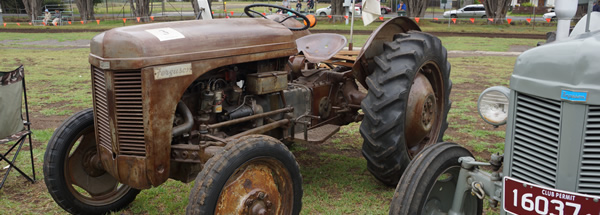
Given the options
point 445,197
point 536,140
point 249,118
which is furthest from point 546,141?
point 249,118

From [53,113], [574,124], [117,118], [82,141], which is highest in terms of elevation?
[574,124]

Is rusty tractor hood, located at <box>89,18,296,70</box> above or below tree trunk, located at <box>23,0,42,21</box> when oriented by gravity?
below

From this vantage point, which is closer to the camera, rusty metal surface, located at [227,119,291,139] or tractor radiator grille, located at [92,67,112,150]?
tractor radiator grille, located at [92,67,112,150]

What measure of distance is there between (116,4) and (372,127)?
168 feet

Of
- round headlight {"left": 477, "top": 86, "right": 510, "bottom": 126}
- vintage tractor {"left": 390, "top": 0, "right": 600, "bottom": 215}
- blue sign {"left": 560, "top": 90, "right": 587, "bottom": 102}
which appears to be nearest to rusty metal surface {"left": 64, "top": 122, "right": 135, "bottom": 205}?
vintage tractor {"left": 390, "top": 0, "right": 600, "bottom": 215}

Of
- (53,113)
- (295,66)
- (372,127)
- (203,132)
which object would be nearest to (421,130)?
(372,127)

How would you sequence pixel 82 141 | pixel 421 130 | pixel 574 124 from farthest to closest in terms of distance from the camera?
pixel 421 130
pixel 82 141
pixel 574 124

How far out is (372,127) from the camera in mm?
4391

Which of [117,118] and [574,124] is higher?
[574,124]

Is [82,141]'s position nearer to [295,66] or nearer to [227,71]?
[227,71]

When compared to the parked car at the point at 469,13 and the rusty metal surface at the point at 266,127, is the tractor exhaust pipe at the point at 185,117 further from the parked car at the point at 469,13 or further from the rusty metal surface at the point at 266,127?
the parked car at the point at 469,13

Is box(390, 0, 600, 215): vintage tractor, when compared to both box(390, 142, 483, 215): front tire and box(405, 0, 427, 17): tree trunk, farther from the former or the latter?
box(405, 0, 427, 17): tree trunk

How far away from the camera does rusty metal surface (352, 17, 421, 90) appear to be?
4.82 meters

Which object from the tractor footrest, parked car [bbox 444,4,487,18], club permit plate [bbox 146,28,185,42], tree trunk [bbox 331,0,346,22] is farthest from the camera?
parked car [bbox 444,4,487,18]
